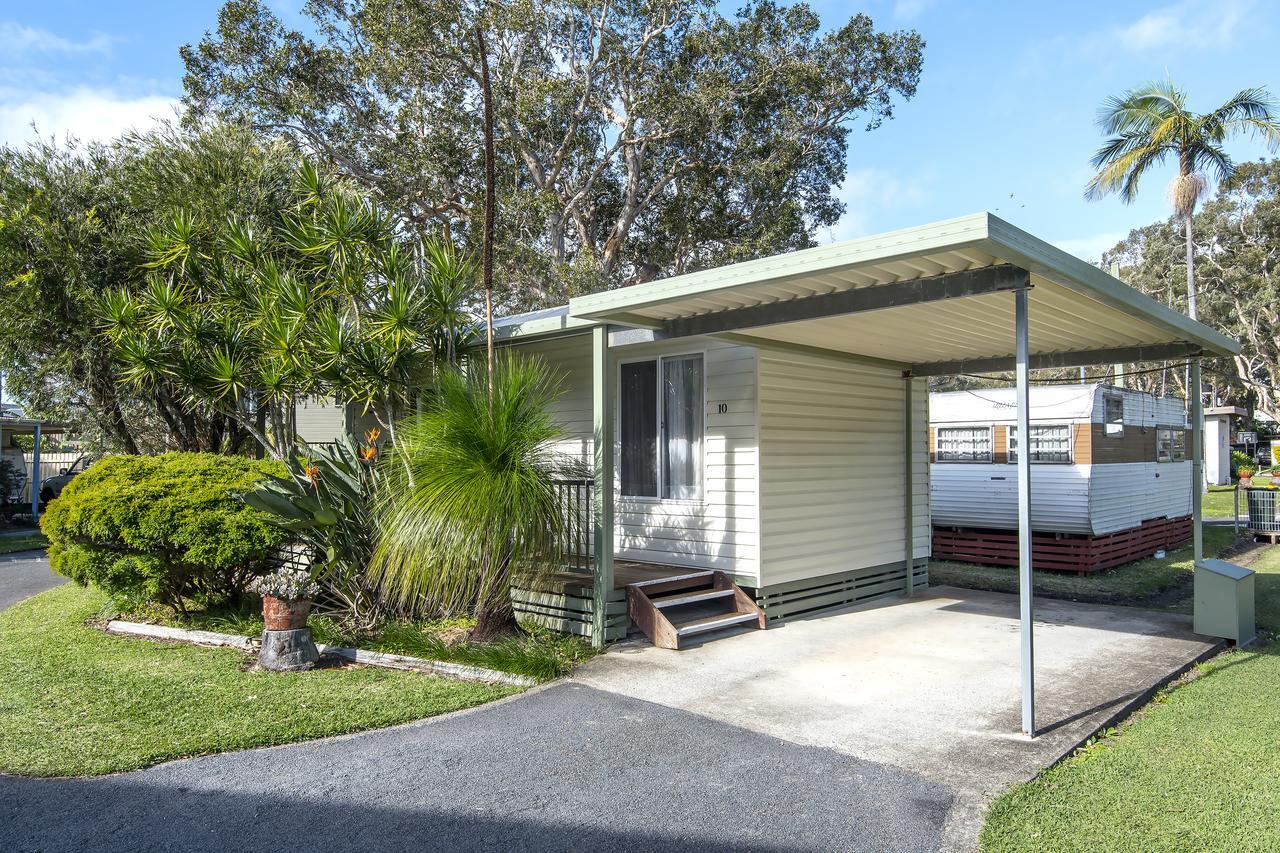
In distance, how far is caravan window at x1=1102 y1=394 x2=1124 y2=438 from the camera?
1135 cm

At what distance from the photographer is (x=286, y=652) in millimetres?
5734

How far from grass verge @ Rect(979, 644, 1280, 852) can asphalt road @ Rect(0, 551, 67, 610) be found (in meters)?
9.56

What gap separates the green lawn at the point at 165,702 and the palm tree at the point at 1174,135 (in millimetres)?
19209

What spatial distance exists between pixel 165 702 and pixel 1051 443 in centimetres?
1060

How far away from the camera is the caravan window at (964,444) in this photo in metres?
12.0

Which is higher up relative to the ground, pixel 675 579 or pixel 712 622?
pixel 675 579

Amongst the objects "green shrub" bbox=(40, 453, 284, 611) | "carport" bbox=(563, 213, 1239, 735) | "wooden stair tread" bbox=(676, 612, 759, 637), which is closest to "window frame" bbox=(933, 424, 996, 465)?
"carport" bbox=(563, 213, 1239, 735)

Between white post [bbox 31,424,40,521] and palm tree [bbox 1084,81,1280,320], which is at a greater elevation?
palm tree [bbox 1084,81,1280,320]

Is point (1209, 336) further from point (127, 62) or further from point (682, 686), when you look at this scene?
point (127, 62)

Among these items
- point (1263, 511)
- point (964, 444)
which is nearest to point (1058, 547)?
point (964, 444)

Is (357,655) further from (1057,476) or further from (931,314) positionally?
(1057,476)

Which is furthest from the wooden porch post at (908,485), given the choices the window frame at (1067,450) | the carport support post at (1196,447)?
the window frame at (1067,450)

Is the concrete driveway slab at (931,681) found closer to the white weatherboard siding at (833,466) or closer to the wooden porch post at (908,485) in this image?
the white weatherboard siding at (833,466)

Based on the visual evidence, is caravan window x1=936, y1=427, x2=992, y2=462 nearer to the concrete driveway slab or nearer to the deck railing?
the concrete driveway slab
